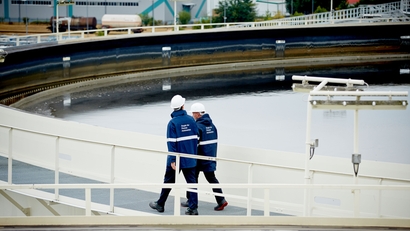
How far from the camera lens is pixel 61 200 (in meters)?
9.70

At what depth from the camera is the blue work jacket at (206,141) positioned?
9.41m

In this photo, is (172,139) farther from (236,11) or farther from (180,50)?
(236,11)

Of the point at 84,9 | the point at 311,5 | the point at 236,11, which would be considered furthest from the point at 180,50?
the point at 311,5

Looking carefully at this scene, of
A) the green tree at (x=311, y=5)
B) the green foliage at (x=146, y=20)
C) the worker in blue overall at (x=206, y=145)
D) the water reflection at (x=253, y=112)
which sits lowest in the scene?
the water reflection at (x=253, y=112)

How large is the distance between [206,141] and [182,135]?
492mm

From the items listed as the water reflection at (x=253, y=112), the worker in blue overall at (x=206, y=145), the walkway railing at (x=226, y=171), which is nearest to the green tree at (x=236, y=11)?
the water reflection at (x=253, y=112)

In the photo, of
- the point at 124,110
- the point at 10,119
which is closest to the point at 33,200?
the point at 10,119

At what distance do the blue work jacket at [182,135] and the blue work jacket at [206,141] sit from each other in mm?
287

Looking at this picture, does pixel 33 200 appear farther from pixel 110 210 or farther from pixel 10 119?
pixel 10 119

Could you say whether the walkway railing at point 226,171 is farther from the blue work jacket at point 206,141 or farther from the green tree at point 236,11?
the green tree at point 236,11

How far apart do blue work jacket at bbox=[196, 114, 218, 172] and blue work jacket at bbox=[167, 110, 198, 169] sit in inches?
11.3

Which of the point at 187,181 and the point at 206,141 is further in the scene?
the point at 206,141

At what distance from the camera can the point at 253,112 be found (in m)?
28.2

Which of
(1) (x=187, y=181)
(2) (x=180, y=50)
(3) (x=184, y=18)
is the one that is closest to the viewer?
(1) (x=187, y=181)
